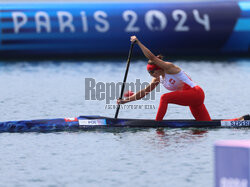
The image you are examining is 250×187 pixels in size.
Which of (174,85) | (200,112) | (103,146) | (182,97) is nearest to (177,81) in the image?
(174,85)

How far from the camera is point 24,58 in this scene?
31.2 metres

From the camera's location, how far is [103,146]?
12234 mm

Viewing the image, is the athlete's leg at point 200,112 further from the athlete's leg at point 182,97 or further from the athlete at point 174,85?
the athlete's leg at point 182,97

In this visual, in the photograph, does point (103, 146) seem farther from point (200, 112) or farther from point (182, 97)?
point (200, 112)

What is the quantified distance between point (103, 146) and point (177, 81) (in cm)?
217

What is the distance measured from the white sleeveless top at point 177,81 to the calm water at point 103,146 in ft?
2.74

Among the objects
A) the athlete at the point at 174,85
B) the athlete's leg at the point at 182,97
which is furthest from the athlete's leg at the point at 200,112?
the athlete's leg at the point at 182,97

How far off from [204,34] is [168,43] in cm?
151

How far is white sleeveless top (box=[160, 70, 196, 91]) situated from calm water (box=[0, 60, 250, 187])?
2.74 feet

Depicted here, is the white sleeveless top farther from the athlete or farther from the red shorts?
the red shorts

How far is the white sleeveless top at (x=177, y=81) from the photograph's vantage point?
44.2ft

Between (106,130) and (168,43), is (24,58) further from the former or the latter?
(106,130)

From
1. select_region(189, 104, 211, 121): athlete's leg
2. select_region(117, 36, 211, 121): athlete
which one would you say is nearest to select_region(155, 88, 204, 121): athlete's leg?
select_region(117, 36, 211, 121): athlete

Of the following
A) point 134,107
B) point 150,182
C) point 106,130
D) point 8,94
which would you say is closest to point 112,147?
point 106,130
